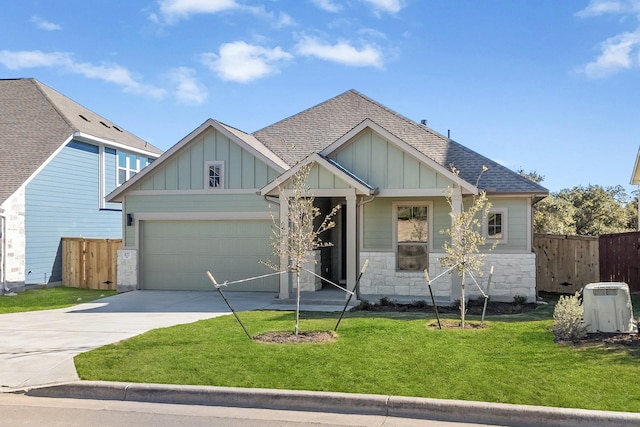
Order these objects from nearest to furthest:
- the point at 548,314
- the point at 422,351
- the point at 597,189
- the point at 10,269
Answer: the point at 422,351, the point at 548,314, the point at 10,269, the point at 597,189

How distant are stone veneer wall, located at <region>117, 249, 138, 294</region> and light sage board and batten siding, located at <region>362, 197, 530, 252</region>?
697 centimetres

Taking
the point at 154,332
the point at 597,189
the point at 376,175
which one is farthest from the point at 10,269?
the point at 597,189

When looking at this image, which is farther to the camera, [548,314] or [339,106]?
[339,106]

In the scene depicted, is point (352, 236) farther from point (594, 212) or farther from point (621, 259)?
point (594, 212)

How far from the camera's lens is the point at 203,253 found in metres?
18.3

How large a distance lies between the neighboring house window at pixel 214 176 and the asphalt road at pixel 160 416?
10.8 meters

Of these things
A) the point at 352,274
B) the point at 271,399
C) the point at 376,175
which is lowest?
the point at 271,399

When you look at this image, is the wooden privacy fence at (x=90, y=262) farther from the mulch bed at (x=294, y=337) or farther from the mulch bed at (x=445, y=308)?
the mulch bed at (x=294, y=337)

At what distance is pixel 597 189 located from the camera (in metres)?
33.2

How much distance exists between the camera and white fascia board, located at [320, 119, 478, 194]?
1477cm

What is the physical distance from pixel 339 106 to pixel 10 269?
11512 millimetres

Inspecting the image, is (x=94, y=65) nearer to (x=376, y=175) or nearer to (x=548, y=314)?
(x=376, y=175)

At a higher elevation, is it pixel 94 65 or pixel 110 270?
pixel 94 65

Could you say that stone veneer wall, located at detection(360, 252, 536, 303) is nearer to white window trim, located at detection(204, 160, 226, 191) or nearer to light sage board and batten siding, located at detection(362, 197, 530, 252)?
light sage board and batten siding, located at detection(362, 197, 530, 252)
